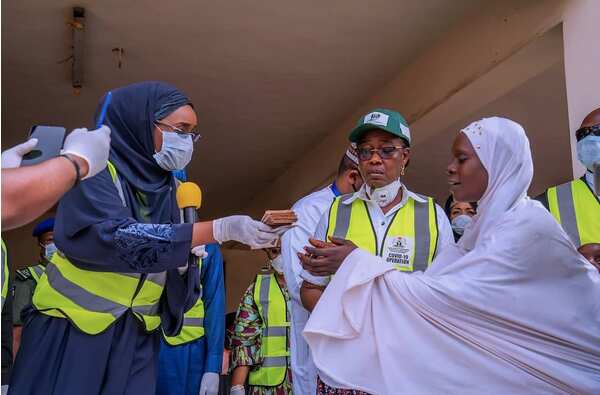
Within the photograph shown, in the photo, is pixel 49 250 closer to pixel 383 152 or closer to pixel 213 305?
pixel 213 305

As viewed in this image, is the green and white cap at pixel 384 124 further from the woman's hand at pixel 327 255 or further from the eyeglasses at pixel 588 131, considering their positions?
the eyeglasses at pixel 588 131

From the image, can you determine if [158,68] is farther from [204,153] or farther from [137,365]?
[137,365]

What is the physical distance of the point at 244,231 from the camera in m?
2.96

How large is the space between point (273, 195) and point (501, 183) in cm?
732

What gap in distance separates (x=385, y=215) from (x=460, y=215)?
1383 millimetres

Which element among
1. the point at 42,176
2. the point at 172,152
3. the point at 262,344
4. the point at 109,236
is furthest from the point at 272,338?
the point at 42,176

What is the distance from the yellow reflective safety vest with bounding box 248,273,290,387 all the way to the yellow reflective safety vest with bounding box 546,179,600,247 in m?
2.10

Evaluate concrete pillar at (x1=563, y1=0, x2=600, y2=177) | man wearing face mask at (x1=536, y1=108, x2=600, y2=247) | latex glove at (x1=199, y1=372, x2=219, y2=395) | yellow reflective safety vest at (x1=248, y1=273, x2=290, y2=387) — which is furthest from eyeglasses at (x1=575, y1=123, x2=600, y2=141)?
latex glove at (x1=199, y1=372, x2=219, y2=395)

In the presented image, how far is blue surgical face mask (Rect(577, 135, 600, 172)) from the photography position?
12.4 feet

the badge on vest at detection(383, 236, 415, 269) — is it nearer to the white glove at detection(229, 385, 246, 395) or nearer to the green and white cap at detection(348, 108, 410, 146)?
the green and white cap at detection(348, 108, 410, 146)

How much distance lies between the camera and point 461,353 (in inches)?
102

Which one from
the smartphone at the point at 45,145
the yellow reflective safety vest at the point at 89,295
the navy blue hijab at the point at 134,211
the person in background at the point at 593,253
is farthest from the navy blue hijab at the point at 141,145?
the person in background at the point at 593,253

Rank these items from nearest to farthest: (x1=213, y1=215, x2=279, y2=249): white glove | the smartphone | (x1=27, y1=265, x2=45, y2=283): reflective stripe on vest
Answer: the smartphone → (x1=213, y1=215, x2=279, y2=249): white glove → (x1=27, y1=265, x2=45, y2=283): reflective stripe on vest

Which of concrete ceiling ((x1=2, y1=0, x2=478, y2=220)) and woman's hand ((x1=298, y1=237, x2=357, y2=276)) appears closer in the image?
woman's hand ((x1=298, y1=237, x2=357, y2=276))
